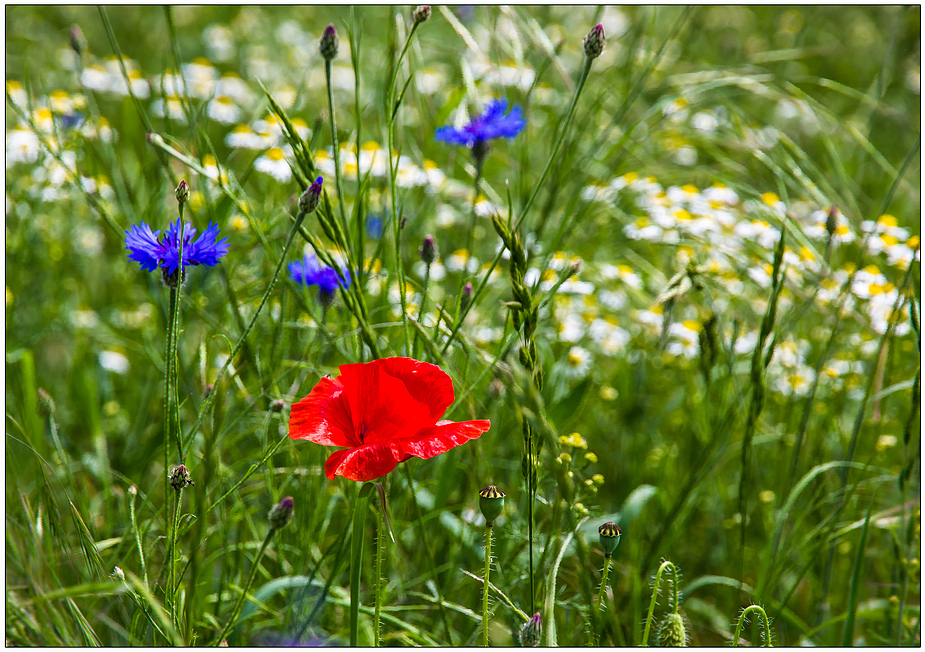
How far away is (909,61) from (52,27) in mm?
3702

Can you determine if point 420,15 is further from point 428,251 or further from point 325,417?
point 325,417

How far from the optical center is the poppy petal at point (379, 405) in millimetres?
703

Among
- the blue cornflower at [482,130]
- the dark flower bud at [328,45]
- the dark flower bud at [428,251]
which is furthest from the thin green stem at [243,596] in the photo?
the blue cornflower at [482,130]

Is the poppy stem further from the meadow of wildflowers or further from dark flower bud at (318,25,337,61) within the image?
dark flower bud at (318,25,337,61)

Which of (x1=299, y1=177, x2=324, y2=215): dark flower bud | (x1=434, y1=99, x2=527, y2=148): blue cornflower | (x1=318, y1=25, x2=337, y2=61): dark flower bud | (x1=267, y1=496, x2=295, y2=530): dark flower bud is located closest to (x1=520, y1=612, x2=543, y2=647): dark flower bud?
(x1=267, y1=496, x2=295, y2=530): dark flower bud

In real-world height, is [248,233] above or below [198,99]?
below

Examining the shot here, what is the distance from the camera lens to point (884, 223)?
1.62m

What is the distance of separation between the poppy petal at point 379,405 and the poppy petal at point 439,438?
0.06 ft

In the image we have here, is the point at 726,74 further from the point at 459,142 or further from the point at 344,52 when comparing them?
the point at 344,52

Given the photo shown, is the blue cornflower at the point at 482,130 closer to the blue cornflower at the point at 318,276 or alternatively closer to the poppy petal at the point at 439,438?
the blue cornflower at the point at 318,276

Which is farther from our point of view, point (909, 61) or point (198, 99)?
point (909, 61)

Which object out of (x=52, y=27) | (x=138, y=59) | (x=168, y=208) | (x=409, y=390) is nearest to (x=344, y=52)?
(x=138, y=59)

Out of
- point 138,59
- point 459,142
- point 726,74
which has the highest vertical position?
point 138,59

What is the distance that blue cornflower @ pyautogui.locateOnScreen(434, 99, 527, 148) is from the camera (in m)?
1.15
